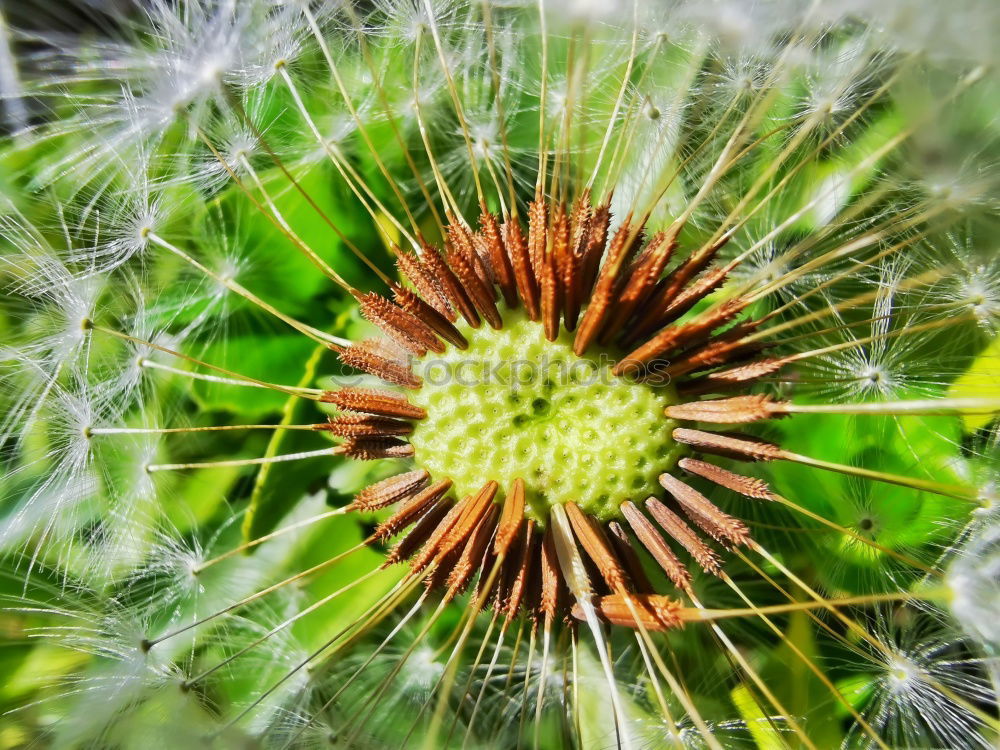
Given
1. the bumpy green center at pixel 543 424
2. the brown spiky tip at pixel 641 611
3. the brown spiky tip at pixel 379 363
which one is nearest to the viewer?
the brown spiky tip at pixel 641 611

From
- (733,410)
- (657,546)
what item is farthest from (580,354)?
(657,546)

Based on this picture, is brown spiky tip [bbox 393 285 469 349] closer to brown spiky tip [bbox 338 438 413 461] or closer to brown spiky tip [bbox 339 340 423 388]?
brown spiky tip [bbox 339 340 423 388]

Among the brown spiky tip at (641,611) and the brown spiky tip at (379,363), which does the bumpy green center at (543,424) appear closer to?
the brown spiky tip at (379,363)

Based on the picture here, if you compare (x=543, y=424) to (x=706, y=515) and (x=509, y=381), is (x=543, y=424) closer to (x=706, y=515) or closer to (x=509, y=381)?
(x=509, y=381)

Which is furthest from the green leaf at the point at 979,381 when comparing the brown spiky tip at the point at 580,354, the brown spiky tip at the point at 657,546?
the brown spiky tip at the point at 657,546

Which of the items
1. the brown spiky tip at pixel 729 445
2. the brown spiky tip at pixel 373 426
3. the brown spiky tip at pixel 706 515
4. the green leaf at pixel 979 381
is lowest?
the brown spiky tip at pixel 706 515

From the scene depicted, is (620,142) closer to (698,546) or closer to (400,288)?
(400,288)

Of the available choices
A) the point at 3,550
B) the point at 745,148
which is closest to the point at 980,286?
the point at 745,148
